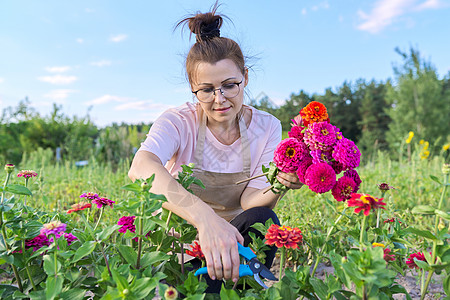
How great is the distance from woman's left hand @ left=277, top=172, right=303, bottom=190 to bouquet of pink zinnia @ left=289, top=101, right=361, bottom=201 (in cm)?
5

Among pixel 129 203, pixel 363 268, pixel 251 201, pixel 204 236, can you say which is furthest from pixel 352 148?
pixel 251 201

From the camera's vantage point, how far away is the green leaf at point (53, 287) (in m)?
0.80

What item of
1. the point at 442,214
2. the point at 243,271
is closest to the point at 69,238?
the point at 243,271

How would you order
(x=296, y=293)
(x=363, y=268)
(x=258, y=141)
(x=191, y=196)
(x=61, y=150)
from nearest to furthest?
(x=363, y=268) < (x=296, y=293) < (x=191, y=196) < (x=258, y=141) < (x=61, y=150)

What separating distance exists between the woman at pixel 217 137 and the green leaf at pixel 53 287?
15.9 inches

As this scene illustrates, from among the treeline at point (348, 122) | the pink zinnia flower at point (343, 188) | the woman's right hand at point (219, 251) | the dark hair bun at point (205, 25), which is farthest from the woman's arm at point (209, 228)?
the treeline at point (348, 122)

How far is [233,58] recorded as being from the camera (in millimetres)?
1629

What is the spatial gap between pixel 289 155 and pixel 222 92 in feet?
2.06

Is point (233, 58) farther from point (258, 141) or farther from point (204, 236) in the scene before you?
point (204, 236)

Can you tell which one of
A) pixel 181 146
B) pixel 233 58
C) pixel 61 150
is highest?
pixel 233 58

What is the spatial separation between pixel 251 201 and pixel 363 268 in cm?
85

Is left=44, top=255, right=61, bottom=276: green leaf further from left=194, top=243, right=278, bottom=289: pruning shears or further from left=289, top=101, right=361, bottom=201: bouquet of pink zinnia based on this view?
left=289, top=101, right=361, bottom=201: bouquet of pink zinnia

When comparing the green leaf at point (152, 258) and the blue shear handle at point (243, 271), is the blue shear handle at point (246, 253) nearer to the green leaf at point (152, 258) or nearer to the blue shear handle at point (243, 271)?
the blue shear handle at point (243, 271)

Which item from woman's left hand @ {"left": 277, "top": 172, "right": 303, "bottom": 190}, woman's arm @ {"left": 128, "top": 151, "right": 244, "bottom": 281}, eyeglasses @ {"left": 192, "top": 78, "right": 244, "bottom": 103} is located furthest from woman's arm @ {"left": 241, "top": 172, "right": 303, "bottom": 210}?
eyeglasses @ {"left": 192, "top": 78, "right": 244, "bottom": 103}
